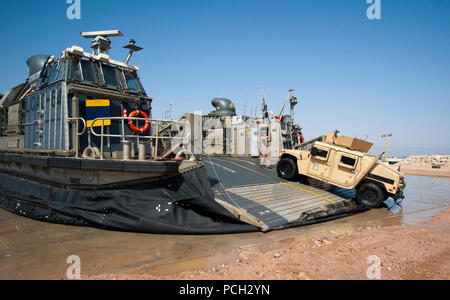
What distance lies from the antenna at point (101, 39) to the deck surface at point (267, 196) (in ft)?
20.8

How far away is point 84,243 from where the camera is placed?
5363mm

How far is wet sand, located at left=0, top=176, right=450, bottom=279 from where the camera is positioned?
4062 mm

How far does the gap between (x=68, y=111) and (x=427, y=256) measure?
31.9 feet

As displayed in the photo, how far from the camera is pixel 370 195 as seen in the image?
352 inches

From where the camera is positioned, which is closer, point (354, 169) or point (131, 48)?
point (354, 169)

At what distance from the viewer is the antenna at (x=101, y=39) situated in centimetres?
1017

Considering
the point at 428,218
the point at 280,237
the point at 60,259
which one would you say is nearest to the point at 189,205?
the point at 280,237

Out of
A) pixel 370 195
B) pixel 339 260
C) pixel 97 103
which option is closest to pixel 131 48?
pixel 97 103

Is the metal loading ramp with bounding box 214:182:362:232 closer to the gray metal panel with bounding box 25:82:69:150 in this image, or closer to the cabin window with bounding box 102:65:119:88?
the gray metal panel with bounding box 25:82:69:150

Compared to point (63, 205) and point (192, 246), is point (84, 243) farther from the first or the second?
point (192, 246)

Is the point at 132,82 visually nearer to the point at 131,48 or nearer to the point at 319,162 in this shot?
the point at 131,48

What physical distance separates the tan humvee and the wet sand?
1.62 metres

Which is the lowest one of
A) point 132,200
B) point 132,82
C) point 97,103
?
point 132,200

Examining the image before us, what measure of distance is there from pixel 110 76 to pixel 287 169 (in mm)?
7681
